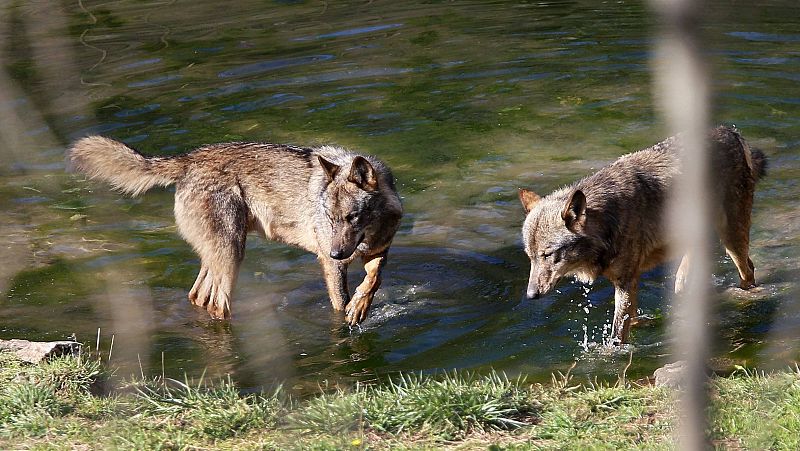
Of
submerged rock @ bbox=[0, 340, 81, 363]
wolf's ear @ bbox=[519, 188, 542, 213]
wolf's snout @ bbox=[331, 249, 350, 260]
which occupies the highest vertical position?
wolf's ear @ bbox=[519, 188, 542, 213]

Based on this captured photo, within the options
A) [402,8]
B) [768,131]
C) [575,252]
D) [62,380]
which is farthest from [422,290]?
[402,8]

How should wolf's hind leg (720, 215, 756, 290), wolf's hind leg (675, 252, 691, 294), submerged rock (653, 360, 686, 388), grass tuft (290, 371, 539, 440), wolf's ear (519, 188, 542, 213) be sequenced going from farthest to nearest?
wolf's hind leg (675, 252, 691, 294) < wolf's hind leg (720, 215, 756, 290) < wolf's ear (519, 188, 542, 213) < submerged rock (653, 360, 686, 388) < grass tuft (290, 371, 539, 440)

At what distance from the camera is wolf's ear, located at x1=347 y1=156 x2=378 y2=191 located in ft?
28.2

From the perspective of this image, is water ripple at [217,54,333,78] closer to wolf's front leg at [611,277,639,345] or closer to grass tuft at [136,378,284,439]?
wolf's front leg at [611,277,639,345]

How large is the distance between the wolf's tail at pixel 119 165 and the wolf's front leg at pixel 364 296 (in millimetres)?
1951

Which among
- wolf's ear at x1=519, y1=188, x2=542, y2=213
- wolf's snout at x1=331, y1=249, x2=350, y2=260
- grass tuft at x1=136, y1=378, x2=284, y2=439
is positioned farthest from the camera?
wolf's snout at x1=331, y1=249, x2=350, y2=260

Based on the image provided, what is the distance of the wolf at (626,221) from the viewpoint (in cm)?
726

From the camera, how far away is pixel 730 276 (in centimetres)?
853

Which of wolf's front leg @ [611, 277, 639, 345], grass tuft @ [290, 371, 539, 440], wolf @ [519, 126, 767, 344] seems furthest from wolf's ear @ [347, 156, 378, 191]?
grass tuft @ [290, 371, 539, 440]

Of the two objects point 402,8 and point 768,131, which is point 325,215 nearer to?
point 768,131

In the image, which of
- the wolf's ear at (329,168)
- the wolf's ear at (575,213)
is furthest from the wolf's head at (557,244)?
the wolf's ear at (329,168)

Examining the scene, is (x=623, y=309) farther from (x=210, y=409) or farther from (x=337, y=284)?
(x=210, y=409)

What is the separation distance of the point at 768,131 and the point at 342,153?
5247 mm

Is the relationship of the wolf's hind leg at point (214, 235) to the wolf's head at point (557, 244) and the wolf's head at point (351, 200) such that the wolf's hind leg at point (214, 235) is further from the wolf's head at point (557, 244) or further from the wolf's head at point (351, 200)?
the wolf's head at point (557, 244)
